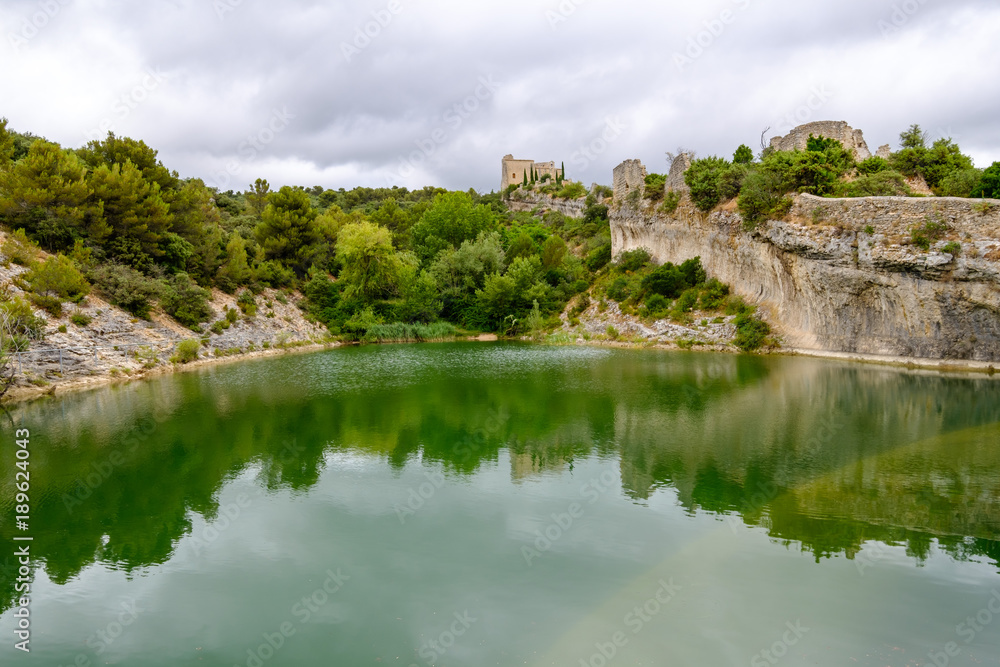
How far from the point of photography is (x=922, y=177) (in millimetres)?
28000

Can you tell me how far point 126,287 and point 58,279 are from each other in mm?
3381

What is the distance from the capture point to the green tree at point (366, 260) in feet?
133

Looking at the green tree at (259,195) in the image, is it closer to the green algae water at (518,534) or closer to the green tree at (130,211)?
the green tree at (130,211)

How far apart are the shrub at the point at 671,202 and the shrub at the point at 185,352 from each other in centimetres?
3098

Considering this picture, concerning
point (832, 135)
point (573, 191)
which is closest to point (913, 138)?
point (832, 135)

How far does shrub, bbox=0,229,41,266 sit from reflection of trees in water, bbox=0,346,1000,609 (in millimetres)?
8873

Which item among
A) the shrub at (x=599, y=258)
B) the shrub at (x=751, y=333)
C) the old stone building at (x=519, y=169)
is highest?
the old stone building at (x=519, y=169)

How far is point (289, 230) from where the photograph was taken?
42.2 meters

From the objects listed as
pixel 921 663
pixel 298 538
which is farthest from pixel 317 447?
pixel 921 663

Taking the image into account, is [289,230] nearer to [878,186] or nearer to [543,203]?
[543,203]

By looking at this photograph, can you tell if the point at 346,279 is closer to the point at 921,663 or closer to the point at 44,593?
the point at 44,593

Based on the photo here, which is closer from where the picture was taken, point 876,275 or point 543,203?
point 876,275

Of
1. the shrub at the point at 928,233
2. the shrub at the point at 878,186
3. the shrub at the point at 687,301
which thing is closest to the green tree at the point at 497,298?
the shrub at the point at 687,301

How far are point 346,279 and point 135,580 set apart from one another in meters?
35.9
